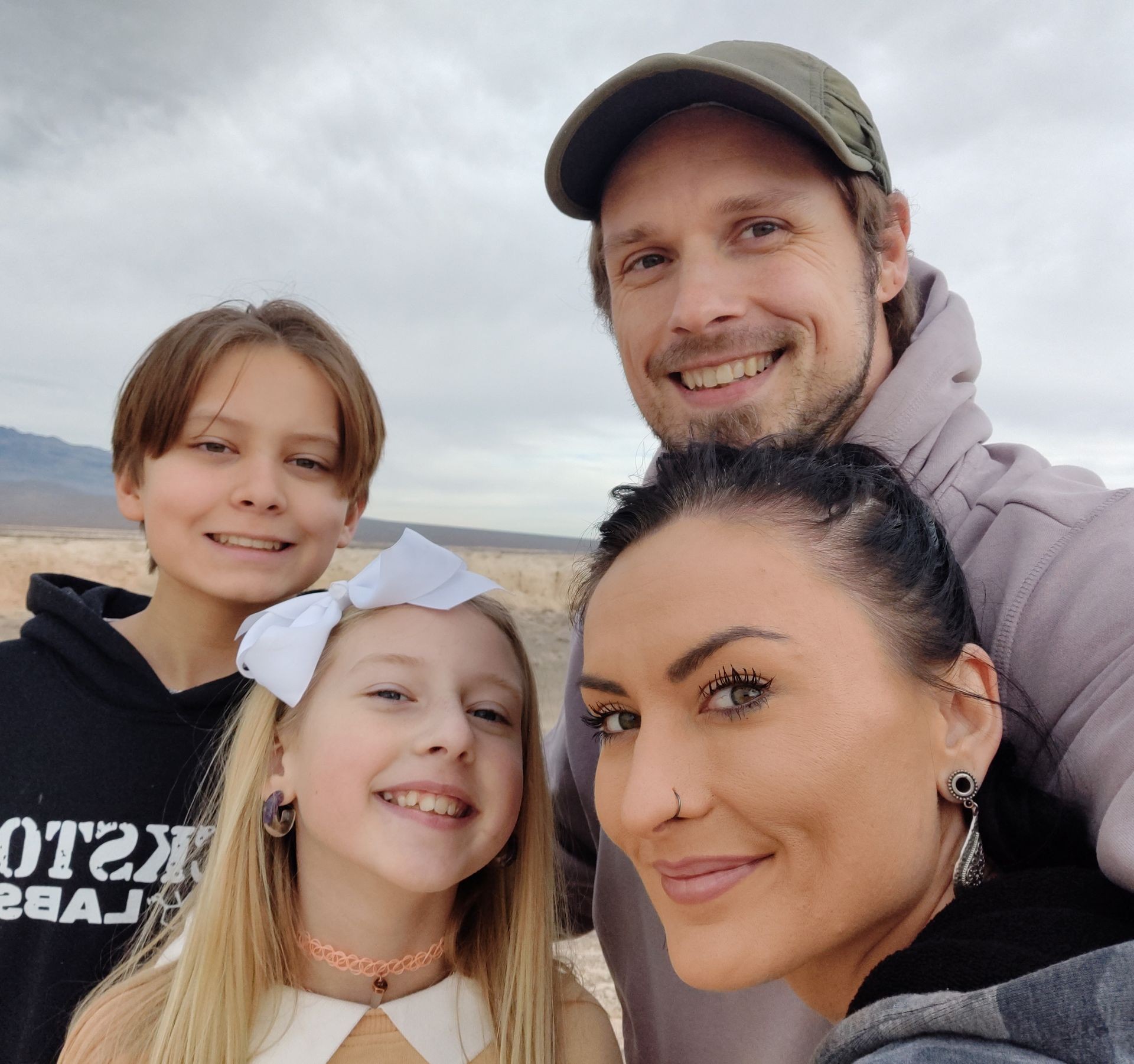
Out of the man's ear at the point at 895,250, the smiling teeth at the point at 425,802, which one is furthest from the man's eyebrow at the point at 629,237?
the smiling teeth at the point at 425,802

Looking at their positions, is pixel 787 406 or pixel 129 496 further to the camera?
pixel 129 496

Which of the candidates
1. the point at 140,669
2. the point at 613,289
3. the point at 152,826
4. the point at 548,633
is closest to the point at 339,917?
the point at 152,826

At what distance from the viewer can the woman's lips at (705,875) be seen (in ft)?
4.47

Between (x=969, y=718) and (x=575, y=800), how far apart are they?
166 cm

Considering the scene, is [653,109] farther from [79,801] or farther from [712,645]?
[79,801]

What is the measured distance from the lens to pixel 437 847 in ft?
6.38

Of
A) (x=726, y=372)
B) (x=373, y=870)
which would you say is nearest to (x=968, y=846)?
(x=373, y=870)

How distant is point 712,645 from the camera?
1.34 m

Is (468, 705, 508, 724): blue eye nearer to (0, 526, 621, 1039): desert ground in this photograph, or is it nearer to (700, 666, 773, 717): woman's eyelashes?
(700, 666, 773, 717): woman's eyelashes

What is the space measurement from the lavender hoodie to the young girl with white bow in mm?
268

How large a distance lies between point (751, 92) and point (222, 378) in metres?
1.69

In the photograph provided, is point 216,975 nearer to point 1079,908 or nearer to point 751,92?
point 1079,908

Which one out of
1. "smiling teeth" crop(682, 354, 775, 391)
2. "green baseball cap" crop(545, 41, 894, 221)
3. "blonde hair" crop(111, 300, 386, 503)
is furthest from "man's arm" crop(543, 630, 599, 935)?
"green baseball cap" crop(545, 41, 894, 221)

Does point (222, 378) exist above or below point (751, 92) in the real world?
below
